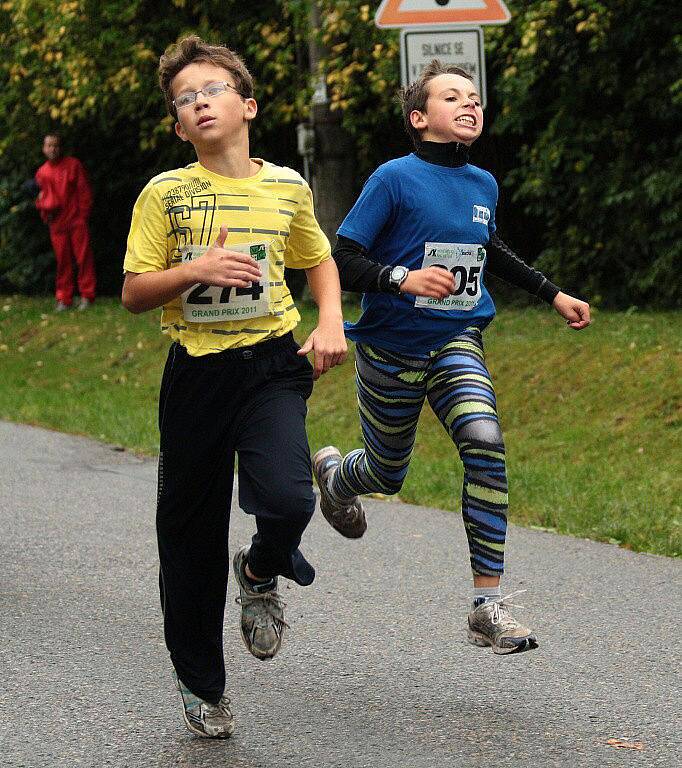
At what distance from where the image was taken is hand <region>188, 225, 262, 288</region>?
4.00m

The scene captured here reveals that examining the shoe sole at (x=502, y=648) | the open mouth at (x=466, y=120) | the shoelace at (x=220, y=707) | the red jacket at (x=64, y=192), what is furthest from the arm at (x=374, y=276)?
the red jacket at (x=64, y=192)

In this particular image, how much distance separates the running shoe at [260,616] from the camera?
4531 mm

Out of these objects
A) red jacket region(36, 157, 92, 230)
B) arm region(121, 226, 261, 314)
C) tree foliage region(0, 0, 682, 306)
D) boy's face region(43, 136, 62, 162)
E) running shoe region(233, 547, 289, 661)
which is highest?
arm region(121, 226, 261, 314)

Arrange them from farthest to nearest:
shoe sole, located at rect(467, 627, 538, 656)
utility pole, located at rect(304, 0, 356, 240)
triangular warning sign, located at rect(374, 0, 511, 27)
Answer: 1. utility pole, located at rect(304, 0, 356, 240)
2. triangular warning sign, located at rect(374, 0, 511, 27)
3. shoe sole, located at rect(467, 627, 538, 656)

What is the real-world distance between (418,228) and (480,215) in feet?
0.70

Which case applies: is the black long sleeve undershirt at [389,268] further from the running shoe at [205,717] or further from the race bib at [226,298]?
the running shoe at [205,717]

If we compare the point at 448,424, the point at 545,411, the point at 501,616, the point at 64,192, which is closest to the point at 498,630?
the point at 501,616

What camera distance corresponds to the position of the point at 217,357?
425 cm

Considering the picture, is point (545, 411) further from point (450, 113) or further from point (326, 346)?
point (326, 346)

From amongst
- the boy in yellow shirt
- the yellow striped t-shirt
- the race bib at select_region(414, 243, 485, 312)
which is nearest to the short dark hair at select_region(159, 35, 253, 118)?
the boy in yellow shirt

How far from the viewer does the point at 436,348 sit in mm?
5270

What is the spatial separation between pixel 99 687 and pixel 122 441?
6143 mm

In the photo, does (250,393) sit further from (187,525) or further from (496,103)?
(496,103)

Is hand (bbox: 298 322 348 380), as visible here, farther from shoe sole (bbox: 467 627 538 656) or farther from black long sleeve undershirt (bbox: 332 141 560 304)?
shoe sole (bbox: 467 627 538 656)
